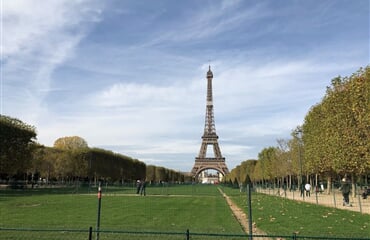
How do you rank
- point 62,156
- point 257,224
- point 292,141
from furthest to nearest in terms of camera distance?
point 62,156 < point 292,141 < point 257,224

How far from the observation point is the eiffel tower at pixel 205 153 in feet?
413

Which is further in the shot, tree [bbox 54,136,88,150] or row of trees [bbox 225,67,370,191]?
tree [bbox 54,136,88,150]

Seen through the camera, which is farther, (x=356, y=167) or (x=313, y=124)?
(x=313, y=124)

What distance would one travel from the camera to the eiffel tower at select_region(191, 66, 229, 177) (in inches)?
4961

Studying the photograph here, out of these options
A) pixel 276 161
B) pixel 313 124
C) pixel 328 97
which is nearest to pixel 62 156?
pixel 276 161

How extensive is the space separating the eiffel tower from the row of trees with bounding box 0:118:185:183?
64.0 feet

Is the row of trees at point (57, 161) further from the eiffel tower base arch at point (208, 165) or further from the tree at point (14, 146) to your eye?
the eiffel tower base arch at point (208, 165)

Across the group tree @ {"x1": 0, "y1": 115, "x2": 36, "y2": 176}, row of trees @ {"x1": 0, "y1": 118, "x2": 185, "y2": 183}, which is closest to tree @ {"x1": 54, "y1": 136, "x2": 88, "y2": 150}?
row of trees @ {"x1": 0, "y1": 118, "x2": 185, "y2": 183}

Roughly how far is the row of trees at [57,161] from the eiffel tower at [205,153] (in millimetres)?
19519

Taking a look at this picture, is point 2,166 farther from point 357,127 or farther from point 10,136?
point 357,127

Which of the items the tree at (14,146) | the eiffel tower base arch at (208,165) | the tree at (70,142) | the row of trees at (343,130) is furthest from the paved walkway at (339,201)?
the eiffel tower base arch at (208,165)

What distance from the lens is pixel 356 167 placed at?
32.3m

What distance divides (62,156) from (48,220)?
61.8 meters

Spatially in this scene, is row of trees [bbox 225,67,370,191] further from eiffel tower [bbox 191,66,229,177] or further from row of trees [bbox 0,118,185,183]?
eiffel tower [bbox 191,66,229,177]
